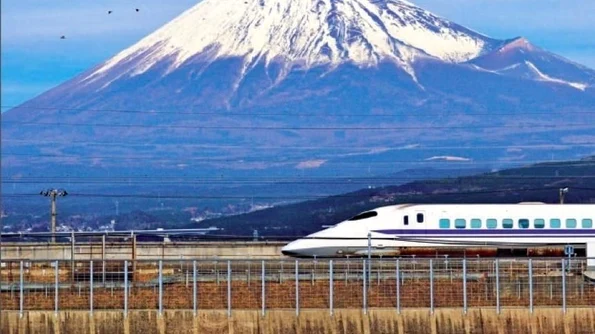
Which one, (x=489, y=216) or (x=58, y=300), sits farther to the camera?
(x=489, y=216)

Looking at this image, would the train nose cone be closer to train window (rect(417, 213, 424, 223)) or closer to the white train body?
the white train body

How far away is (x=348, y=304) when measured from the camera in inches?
2047

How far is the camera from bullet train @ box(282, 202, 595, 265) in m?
75.9

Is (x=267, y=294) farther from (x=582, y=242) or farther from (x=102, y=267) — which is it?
(x=582, y=242)

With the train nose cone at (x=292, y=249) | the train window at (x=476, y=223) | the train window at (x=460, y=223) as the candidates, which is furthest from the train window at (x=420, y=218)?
the train nose cone at (x=292, y=249)

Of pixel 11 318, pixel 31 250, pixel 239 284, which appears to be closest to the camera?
pixel 11 318

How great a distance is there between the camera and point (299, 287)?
52906mm

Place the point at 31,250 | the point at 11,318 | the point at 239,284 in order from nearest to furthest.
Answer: the point at 11,318 → the point at 239,284 → the point at 31,250

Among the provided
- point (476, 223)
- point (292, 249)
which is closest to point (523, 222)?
point (476, 223)

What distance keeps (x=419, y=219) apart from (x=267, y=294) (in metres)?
24.1

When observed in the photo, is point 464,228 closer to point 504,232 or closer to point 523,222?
point 504,232

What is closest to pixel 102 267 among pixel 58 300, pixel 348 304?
pixel 58 300

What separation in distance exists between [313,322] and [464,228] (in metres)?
26.7

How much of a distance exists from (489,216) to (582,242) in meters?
3.90
